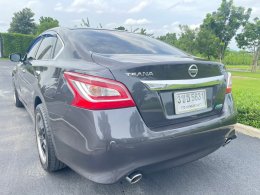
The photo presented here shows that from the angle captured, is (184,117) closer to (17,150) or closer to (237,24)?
(17,150)

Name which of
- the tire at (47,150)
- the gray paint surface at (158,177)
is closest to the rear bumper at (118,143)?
the tire at (47,150)

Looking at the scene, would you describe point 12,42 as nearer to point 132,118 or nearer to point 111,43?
point 111,43

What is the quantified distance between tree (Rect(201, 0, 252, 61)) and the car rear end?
25.8 meters

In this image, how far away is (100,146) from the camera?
1.71 metres

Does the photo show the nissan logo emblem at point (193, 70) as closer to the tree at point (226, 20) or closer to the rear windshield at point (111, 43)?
the rear windshield at point (111, 43)

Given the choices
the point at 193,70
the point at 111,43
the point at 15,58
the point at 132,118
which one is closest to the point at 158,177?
the point at 132,118

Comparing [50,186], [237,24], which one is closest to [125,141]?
[50,186]

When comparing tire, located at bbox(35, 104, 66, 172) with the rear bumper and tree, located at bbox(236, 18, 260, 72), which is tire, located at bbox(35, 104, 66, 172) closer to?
the rear bumper

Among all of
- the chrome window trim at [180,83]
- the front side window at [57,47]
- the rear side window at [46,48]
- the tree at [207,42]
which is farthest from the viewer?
the tree at [207,42]

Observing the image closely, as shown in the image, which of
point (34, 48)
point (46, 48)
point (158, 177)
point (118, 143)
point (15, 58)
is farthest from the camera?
point (15, 58)

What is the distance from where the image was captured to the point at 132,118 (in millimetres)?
1762

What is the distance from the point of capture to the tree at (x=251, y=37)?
25.9 m

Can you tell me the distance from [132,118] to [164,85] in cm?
36

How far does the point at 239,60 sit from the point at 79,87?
212 ft
